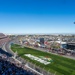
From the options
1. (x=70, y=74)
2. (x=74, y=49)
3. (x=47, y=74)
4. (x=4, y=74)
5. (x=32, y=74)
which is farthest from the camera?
(x=74, y=49)

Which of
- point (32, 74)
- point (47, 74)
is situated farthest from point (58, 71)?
point (32, 74)

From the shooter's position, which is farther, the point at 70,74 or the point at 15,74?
the point at 70,74

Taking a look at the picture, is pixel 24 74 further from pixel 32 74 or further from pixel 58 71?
pixel 58 71

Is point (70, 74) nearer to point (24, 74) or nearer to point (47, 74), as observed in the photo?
point (47, 74)

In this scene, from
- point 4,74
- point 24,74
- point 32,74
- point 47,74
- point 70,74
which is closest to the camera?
point 4,74

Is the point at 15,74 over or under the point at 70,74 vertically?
over

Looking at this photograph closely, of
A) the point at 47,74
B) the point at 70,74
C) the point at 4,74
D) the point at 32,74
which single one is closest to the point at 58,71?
the point at 70,74

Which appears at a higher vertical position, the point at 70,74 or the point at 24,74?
the point at 24,74

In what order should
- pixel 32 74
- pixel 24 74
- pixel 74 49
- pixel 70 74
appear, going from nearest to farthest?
1. pixel 24 74
2. pixel 32 74
3. pixel 70 74
4. pixel 74 49

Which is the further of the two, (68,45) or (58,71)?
(68,45)
